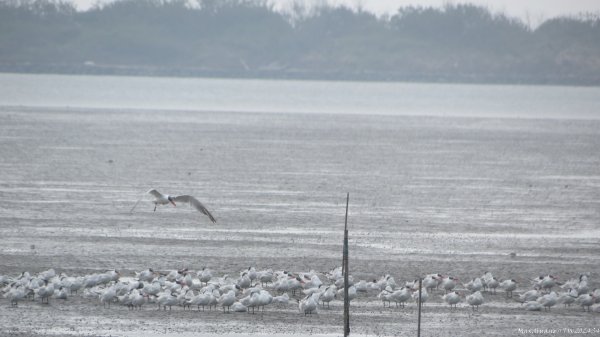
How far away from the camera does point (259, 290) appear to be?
16.6 meters

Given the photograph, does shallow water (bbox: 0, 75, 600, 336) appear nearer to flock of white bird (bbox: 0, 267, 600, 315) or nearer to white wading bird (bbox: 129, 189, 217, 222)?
flock of white bird (bbox: 0, 267, 600, 315)

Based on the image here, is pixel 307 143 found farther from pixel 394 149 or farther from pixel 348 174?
pixel 348 174

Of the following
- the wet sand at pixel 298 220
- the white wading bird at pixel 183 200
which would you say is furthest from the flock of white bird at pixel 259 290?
the white wading bird at pixel 183 200

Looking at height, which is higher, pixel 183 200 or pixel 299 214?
pixel 183 200

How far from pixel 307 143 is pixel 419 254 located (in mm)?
26604

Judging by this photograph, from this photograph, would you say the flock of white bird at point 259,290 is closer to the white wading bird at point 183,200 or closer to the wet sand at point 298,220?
the wet sand at point 298,220

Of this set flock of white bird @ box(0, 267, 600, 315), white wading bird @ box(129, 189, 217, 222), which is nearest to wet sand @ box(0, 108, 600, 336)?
flock of white bird @ box(0, 267, 600, 315)

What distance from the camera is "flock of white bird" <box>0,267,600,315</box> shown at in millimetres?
16500

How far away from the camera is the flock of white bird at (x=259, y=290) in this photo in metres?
16.5

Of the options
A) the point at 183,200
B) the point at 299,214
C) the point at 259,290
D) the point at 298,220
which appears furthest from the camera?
the point at 299,214

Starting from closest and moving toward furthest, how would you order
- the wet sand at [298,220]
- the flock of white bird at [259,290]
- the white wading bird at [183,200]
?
the wet sand at [298,220] → the flock of white bird at [259,290] → the white wading bird at [183,200]

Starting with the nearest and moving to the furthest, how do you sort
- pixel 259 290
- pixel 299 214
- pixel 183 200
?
1. pixel 259 290
2. pixel 183 200
3. pixel 299 214

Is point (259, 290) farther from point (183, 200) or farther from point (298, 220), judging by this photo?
point (298, 220)

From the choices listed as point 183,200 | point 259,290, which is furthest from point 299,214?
point 259,290
